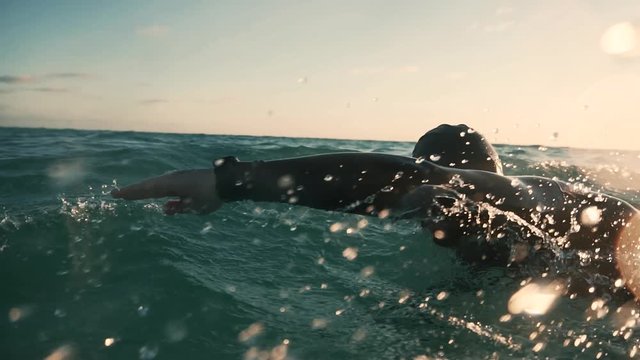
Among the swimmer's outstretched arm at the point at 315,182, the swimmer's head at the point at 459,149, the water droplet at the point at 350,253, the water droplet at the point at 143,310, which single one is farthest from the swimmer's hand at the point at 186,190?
the water droplet at the point at 350,253

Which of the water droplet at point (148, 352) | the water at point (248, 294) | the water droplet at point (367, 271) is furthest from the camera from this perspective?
the water droplet at point (367, 271)

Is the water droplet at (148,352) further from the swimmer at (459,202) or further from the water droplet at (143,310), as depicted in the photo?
the swimmer at (459,202)

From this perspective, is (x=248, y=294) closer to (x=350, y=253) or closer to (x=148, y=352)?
(x=148, y=352)

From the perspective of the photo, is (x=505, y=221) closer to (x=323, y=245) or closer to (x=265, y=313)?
(x=265, y=313)

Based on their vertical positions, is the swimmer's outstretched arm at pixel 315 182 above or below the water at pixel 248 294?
above

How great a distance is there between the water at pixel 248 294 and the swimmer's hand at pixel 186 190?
2.33 feet

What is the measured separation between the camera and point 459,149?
372 cm

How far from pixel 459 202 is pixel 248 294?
1.66 m

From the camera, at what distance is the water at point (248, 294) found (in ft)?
8.61

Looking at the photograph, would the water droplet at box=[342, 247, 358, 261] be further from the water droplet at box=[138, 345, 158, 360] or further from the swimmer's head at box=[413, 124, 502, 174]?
the water droplet at box=[138, 345, 158, 360]

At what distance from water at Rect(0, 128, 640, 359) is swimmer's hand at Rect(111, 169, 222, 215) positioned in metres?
0.71

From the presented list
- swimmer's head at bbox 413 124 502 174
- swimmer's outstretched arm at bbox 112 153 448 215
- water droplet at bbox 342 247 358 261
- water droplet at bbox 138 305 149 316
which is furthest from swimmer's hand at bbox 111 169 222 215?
water droplet at bbox 342 247 358 261

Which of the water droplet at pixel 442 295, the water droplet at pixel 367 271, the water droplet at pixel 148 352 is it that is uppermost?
the water droplet at pixel 442 295

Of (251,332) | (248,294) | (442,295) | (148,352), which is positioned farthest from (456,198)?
(148,352)
